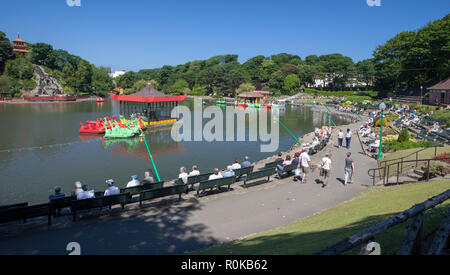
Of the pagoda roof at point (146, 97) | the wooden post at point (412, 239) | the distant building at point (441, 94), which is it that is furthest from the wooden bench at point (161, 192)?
the distant building at point (441, 94)

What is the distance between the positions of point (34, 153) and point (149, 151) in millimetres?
7372

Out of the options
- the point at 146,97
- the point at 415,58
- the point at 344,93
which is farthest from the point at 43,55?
the point at 415,58

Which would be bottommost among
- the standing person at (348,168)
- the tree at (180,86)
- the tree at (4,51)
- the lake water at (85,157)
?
the lake water at (85,157)

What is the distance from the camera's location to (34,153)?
19.5m

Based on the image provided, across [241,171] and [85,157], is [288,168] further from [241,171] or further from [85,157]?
[85,157]

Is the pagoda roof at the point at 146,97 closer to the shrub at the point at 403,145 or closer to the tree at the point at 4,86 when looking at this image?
the shrub at the point at 403,145

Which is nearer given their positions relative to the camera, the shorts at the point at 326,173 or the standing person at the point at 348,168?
the standing person at the point at 348,168

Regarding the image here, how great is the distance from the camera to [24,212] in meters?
7.57

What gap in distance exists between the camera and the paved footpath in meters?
6.82

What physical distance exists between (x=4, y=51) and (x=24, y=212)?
3913 inches

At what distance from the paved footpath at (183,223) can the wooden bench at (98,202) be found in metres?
0.31

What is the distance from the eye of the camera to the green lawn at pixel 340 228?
16.8 ft

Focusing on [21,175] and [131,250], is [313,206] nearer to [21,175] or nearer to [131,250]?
[131,250]
